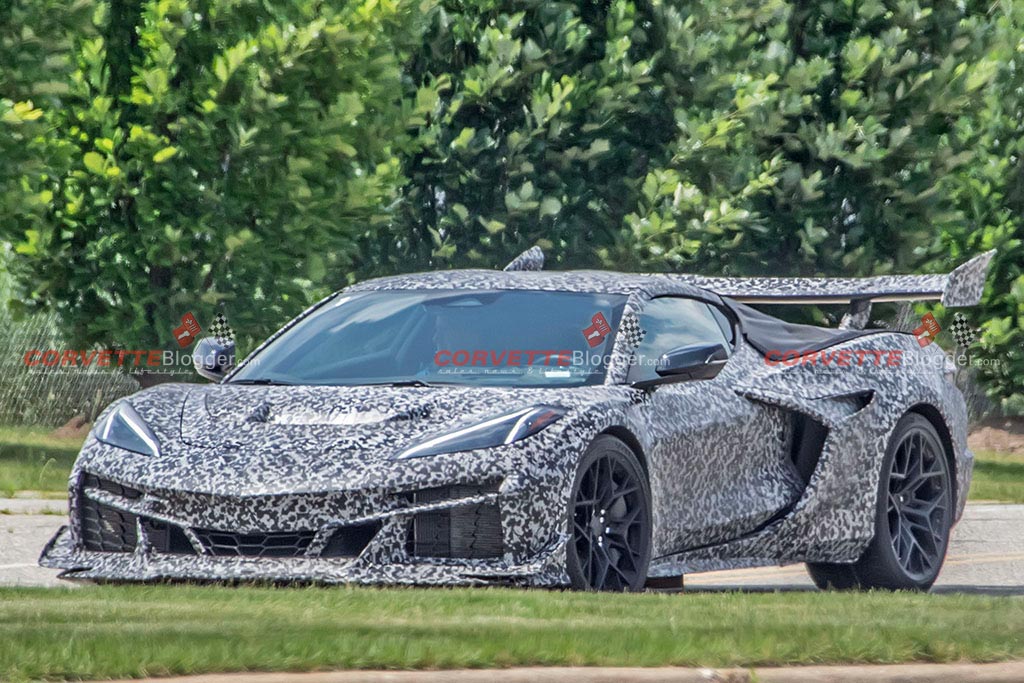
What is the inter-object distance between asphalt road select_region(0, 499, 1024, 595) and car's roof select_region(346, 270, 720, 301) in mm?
1754

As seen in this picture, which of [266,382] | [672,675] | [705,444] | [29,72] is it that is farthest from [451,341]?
[29,72]

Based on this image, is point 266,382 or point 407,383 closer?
point 407,383

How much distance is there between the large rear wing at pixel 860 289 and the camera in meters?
11.2

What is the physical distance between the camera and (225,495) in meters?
8.21

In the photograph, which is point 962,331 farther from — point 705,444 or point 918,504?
point 705,444

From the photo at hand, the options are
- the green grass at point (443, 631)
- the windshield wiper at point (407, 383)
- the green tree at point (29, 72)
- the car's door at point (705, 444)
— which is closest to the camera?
the green grass at point (443, 631)

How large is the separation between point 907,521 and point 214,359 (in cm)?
377

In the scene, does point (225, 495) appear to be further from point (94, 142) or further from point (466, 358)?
point (94, 142)

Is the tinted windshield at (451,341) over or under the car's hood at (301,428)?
over

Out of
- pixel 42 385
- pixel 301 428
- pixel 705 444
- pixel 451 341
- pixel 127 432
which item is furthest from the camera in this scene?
pixel 42 385

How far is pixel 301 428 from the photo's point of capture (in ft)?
28.0

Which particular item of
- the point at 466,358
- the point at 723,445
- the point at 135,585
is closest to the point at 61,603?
the point at 135,585

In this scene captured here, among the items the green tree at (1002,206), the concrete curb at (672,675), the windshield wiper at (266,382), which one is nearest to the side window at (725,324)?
the windshield wiper at (266,382)

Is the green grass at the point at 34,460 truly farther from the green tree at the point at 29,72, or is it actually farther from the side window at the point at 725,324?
the side window at the point at 725,324
